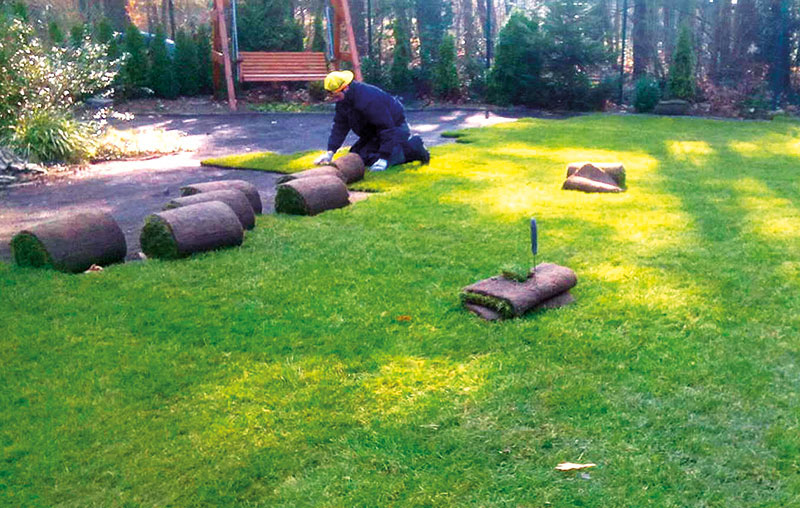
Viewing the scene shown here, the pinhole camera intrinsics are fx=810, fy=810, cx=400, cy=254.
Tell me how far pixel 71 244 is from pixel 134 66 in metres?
→ 14.5

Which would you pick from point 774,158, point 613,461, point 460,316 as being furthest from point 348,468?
point 774,158

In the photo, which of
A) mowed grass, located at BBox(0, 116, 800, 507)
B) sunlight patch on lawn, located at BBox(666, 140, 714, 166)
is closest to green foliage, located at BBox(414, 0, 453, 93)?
sunlight patch on lawn, located at BBox(666, 140, 714, 166)

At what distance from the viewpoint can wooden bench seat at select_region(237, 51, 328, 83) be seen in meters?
17.8

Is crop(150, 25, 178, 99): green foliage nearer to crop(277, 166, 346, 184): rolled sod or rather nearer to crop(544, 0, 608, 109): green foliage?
crop(544, 0, 608, 109): green foliage

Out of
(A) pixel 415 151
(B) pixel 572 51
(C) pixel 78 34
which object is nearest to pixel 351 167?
(A) pixel 415 151

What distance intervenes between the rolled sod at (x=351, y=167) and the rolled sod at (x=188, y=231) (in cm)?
278

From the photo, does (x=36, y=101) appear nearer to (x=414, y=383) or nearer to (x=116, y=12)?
(x=414, y=383)

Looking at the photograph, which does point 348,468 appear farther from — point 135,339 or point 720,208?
point 720,208

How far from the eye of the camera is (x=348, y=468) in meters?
3.13

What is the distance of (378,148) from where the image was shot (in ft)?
33.1

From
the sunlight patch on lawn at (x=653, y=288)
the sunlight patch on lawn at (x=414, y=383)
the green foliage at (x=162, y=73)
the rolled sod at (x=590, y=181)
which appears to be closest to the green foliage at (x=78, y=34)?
the green foliage at (x=162, y=73)

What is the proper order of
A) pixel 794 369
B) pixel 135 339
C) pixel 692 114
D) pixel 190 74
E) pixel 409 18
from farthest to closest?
pixel 409 18 → pixel 190 74 → pixel 692 114 → pixel 135 339 → pixel 794 369

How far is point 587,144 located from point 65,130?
294 inches

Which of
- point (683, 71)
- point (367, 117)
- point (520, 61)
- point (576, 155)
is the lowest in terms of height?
point (576, 155)
